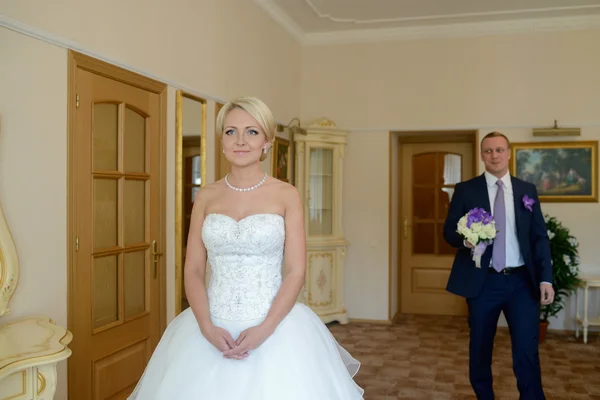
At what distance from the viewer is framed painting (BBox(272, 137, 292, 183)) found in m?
6.73

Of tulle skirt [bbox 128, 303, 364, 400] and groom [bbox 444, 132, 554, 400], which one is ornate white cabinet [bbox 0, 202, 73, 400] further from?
groom [bbox 444, 132, 554, 400]

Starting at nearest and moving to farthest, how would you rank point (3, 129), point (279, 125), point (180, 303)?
point (3, 129) < point (180, 303) < point (279, 125)

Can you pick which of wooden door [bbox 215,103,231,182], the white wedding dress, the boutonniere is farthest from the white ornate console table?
wooden door [bbox 215,103,231,182]

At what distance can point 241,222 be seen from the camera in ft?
7.77

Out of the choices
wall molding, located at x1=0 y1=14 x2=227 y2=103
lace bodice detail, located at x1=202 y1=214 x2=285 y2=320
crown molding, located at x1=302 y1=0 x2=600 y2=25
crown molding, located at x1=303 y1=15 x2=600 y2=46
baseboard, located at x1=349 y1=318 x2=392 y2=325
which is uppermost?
crown molding, located at x1=302 y1=0 x2=600 y2=25

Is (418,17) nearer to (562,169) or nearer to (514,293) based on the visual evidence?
(562,169)

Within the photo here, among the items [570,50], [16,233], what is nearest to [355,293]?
[570,50]

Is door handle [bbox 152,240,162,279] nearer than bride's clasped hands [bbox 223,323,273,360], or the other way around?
bride's clasped hands [bbox 223,323,273,360]

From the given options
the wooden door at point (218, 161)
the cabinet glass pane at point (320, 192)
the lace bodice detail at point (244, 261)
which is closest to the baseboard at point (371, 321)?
the cabinet glass pane at point (320, 192)

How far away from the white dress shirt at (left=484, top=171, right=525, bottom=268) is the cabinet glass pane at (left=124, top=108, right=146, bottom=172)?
2.30 metres

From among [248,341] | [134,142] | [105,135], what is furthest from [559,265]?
[248,341]

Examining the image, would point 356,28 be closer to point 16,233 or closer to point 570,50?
point 570,50

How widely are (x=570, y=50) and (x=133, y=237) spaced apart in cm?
553

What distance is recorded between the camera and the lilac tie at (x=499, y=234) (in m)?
3.80
